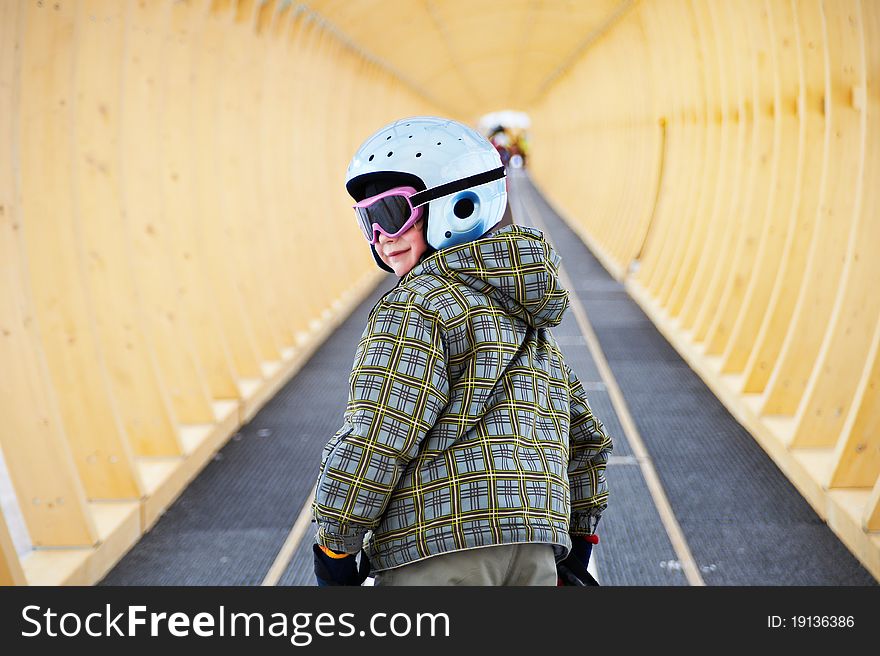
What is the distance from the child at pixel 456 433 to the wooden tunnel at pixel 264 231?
96.2 inches

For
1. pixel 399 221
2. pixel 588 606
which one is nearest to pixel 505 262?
pixel 399 221

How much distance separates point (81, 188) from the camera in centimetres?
598

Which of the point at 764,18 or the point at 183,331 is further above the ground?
the point at 764,18

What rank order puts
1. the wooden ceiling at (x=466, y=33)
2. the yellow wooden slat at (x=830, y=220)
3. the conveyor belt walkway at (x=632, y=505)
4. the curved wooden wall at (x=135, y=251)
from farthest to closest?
the wooden ceiling at (x=466, y=33) → the yellow wooden slat at (x=830, y=220) → the conveyor belt walkway at (x=632, y=505) → the curved wooden wall at (x=135, y=251)

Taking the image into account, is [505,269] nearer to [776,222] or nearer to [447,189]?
[447,189]

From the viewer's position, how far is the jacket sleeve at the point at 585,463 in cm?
261

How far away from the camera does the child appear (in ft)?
6.89

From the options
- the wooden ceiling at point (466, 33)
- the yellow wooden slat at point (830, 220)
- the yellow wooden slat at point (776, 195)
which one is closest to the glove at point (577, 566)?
the yellow wooden slat at point (830, 220)

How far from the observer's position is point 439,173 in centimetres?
242

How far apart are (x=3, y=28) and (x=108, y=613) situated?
2.91 m

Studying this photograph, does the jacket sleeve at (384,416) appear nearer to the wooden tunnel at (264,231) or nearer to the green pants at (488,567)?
the green pants at (488,567)

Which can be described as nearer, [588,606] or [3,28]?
[588,606]

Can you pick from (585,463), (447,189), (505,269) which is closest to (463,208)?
(447,189)

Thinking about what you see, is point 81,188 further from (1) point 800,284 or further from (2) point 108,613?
(1) point 800,284
